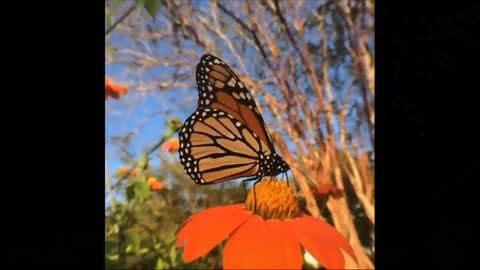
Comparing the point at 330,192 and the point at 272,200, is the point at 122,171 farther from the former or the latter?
the point at 330,192

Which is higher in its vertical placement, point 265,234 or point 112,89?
point 112,89

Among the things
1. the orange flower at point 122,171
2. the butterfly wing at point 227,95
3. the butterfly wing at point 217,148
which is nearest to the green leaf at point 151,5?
the butterfly wing at point 227,95

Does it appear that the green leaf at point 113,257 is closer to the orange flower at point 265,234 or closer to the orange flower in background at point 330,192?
the orange flower at point 265,234

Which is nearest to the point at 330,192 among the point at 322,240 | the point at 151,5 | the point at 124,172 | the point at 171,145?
the point at 322,240
